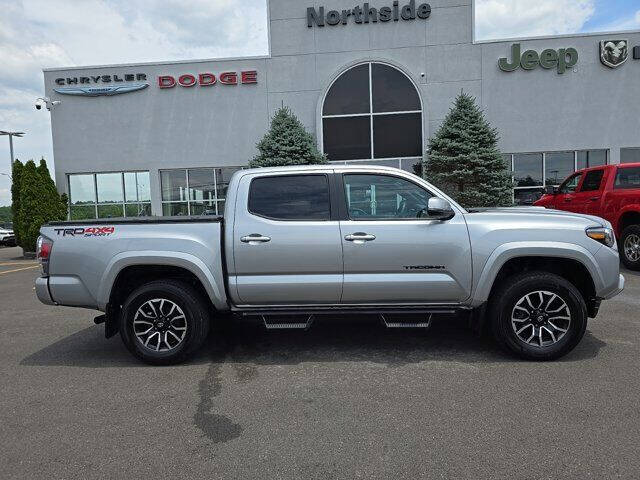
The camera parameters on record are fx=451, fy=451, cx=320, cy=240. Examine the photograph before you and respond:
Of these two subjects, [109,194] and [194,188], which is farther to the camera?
[109,194]

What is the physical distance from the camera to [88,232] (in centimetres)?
441

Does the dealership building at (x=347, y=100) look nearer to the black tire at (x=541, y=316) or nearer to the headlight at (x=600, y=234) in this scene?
the headlight at (x=600, y=234)

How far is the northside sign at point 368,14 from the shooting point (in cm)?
1705

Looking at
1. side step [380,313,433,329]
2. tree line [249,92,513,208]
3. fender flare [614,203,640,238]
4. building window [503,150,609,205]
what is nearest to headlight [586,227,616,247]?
side step [380,313,433,329]

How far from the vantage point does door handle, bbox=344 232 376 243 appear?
4.23 meters

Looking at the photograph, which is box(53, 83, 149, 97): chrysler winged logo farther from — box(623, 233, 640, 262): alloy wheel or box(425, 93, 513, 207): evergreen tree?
box(623, 233, 640, 262): alloy wheel

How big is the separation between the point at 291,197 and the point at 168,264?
135cm

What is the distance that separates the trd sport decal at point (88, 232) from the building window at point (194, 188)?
14039 mm

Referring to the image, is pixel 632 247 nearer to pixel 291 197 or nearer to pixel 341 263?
pixel 341 263

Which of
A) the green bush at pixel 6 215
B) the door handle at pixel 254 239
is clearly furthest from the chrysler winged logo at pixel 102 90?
the green bush at pixel 6 215

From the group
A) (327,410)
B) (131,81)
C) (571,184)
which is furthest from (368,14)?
(327,410)

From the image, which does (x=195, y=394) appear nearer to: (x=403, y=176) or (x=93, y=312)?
(x=403, y=176)

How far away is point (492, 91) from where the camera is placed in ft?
55.7

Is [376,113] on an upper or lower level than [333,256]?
upper
